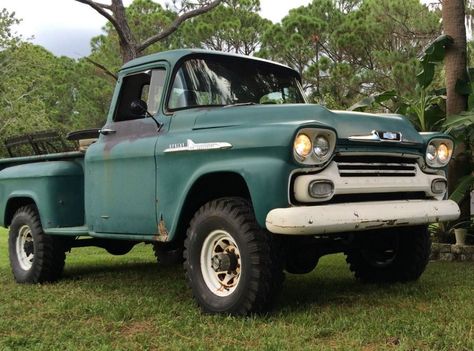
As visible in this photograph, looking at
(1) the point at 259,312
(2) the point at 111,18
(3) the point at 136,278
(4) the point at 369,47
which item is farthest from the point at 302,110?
(4) the point at 369,47

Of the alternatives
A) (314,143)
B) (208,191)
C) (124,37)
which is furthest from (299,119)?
(124,37)

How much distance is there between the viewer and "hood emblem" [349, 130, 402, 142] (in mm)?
4511

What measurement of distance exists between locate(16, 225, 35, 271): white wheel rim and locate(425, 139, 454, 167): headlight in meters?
4.43

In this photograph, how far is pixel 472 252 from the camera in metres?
7.70

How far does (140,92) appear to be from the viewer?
231 inches

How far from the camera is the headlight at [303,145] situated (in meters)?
4.18

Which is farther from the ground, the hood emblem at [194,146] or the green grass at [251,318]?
the hood emblem at [194,146]

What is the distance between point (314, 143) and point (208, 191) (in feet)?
3.58

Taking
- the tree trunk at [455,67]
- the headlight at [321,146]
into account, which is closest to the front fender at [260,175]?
the headlight at [321,146]

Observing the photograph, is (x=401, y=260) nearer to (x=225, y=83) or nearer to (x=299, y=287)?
(x=299, y=287)

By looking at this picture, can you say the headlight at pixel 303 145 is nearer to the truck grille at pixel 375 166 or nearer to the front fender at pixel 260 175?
the front fender at pixel 260 175

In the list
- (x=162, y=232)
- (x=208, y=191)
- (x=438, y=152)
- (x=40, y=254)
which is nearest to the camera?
(x=208, y=191)

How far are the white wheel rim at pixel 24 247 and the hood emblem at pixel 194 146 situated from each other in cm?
286

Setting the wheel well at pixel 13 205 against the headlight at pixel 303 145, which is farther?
the wheel well at pixel 13 205
